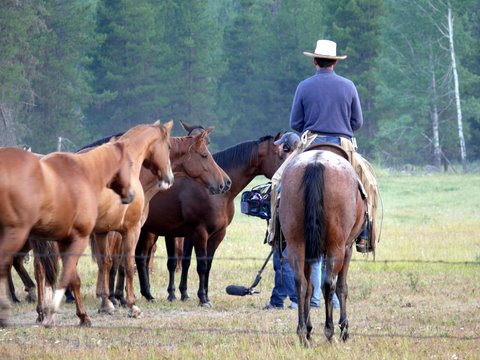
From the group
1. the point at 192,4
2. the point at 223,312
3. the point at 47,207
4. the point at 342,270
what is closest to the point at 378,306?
the point at 223,312

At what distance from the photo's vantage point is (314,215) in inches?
349

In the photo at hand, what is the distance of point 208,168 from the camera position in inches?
507

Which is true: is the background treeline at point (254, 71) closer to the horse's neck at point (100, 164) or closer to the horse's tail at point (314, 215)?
the horse's neck at point (100, 164)

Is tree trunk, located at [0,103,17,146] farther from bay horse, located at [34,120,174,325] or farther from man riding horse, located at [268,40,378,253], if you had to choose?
man riding horse, located at [268,40,378,253]

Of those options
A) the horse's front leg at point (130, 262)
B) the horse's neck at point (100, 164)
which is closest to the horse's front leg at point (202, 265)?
the horse's front leg at point (130, 262)

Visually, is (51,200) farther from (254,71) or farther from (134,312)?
(254,71)

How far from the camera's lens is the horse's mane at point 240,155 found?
1361 cm

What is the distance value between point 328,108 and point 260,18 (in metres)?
56.6

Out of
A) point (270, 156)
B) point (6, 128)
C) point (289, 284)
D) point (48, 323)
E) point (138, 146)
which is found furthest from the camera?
point (6, 128)

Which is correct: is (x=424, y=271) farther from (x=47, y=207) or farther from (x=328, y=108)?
(x=47, y=207)

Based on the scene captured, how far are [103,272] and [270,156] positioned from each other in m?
2.83

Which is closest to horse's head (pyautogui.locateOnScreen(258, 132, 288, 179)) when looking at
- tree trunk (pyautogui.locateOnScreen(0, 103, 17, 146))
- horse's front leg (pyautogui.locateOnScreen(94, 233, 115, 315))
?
horse's front leg (pyautogui.locateOnScreen(94, 233, 115, 315))

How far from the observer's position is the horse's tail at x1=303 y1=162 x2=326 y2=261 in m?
8.88

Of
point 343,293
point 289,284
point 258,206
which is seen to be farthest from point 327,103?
point 289,284
